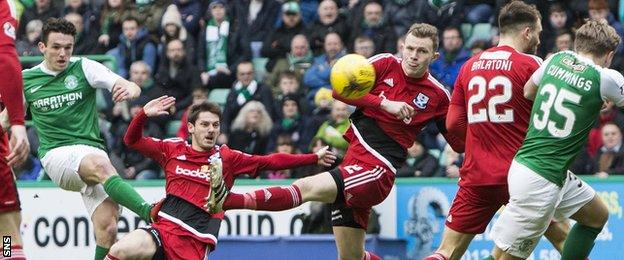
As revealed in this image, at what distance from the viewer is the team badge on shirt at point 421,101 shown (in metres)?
11.3

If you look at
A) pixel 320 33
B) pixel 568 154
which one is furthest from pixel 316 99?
pixel 568 154

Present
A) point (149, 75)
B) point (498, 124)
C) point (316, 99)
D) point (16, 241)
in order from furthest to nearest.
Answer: point (149, 75), point (316, 99), point (498, 124), point (16, 241)

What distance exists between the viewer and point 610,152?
14570 mm

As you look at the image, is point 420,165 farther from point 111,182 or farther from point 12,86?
point 12,86

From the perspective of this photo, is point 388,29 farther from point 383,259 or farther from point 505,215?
point 505,215

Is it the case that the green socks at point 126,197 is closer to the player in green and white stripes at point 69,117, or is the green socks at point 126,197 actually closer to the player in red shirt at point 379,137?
the player in green and white stripes at point 69,117

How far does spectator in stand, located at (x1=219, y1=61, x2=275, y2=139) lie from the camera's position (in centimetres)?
1709

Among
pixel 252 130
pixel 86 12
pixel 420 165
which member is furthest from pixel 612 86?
pixel 86 12

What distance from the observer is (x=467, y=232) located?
10.3 meters

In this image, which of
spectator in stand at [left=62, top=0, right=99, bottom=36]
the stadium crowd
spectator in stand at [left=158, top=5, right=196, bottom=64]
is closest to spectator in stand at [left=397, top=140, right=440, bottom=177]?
the stadium crowd

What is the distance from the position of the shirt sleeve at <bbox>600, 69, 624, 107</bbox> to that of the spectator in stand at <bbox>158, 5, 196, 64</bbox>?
941cm

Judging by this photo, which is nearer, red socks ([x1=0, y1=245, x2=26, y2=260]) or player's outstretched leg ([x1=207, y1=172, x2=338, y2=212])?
red socks ([x1=0, y1=245, x2=26, y2=260])

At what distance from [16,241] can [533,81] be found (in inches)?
144

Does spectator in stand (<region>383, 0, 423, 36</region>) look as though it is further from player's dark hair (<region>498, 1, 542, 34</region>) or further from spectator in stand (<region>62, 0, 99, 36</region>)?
player's dark hair (<region>498, 1, 542, 34</region>)
